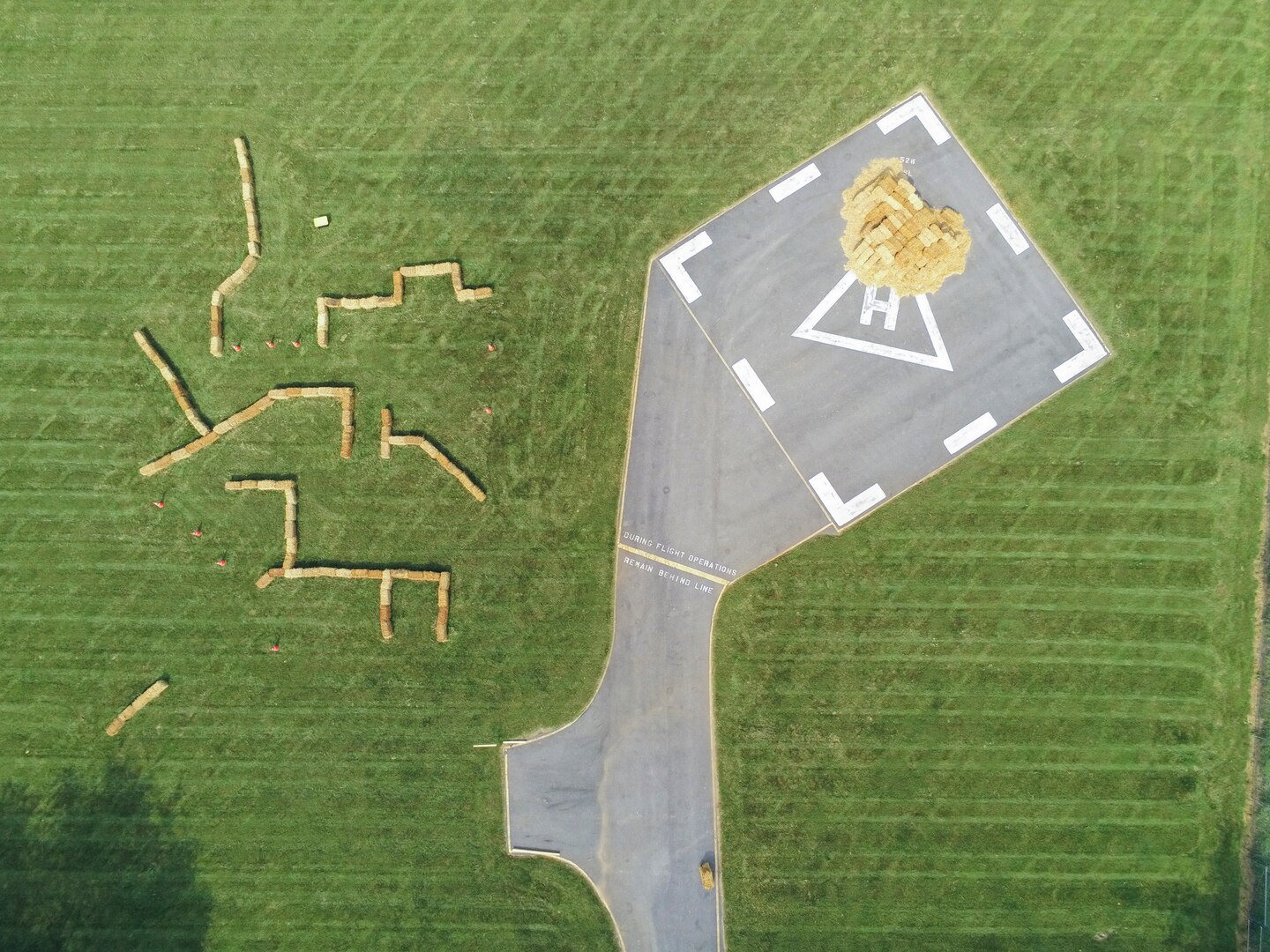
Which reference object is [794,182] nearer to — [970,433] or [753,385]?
[753,385]

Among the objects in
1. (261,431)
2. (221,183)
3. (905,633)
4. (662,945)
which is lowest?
(662,945)

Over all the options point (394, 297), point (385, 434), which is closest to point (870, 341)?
point (394, 297)

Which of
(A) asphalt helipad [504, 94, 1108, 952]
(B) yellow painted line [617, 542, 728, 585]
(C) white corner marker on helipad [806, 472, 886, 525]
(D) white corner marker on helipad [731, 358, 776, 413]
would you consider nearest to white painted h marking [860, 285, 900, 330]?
(A) asphalt helipad [504, 94, 1108, 952]

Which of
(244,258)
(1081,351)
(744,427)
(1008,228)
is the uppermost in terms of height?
(244,258)

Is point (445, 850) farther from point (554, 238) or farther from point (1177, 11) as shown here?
point (1177, 11)

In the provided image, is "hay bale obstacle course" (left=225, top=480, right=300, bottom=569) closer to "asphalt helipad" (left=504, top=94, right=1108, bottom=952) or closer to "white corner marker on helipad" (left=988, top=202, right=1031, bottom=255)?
"asphalt helipad" (left=504, top=94, right=1108, bottom=952)

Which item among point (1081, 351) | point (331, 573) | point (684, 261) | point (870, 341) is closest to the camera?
point (331, 573)

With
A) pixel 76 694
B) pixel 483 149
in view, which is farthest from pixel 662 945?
pixel 483 149
